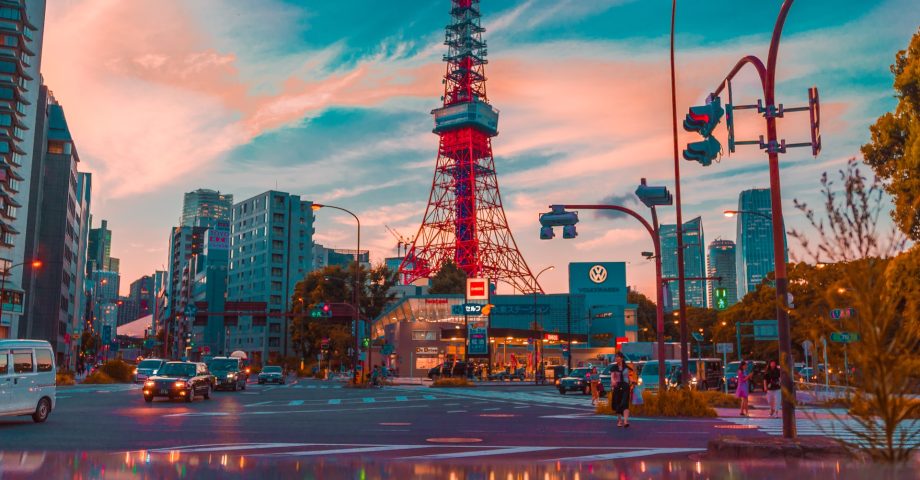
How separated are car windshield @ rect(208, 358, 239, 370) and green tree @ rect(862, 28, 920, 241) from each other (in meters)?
32.7

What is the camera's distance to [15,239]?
271ft

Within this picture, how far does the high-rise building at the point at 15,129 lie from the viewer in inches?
3009

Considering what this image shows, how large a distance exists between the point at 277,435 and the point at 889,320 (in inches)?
485

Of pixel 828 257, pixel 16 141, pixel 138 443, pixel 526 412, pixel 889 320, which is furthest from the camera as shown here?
pixel 16 141

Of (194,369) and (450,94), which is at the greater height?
(450,94)

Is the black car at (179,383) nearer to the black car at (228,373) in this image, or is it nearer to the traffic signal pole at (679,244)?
the black car at (228,373)

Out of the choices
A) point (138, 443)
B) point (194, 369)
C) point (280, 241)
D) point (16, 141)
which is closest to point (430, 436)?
point (138, 443)

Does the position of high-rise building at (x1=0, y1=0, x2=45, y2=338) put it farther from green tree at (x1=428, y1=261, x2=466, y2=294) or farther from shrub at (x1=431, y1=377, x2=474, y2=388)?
green tree at (x1=428, y1=261, x2=466, y2=294)

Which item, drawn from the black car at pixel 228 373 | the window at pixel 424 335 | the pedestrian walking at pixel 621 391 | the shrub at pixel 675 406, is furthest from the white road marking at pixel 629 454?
the window at pixel 424 335

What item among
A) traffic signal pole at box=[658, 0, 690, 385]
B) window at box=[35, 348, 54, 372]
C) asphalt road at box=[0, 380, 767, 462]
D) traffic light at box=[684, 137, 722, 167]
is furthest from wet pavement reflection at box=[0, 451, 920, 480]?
traffic signal pole at box=[658, 0, 690, 385]

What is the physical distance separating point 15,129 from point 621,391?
3197 inches

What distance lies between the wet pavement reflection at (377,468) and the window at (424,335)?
65.1 metres

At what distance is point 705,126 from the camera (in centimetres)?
1416

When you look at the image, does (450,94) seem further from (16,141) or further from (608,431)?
(608,431)
